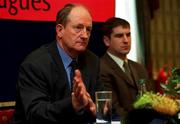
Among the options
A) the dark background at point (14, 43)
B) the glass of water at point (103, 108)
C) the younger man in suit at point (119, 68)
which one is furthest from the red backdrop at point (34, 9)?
the glass of water at point (103, 108)

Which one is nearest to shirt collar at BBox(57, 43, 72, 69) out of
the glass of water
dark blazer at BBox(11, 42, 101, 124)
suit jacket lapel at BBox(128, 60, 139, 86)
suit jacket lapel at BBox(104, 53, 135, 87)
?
dark blazer at BBox(11, 42, 101, 124)

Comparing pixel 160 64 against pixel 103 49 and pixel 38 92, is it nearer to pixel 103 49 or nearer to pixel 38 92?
pixel 103 49

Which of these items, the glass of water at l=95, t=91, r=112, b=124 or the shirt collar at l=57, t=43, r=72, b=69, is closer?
the glass of water at l=95, t=91, r=112, b=124

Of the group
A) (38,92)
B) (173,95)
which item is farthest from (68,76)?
(173,95)

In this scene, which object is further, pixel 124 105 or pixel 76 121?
pixel 124 105

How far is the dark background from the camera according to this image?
3.17 m

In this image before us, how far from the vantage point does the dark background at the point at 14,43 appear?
317cm

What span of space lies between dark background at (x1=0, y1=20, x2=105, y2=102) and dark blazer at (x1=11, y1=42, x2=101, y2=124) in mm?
966

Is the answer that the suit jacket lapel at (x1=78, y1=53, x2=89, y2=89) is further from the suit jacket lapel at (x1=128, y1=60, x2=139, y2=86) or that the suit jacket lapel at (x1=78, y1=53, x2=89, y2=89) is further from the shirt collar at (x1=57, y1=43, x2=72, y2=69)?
the suit jacket lapel at (x1=128, y1=60, x2=139, y2=86)

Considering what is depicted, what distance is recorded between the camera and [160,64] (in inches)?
222

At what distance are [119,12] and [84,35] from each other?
71.9 inches

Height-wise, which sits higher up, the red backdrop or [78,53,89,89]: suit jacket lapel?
the red backdrop

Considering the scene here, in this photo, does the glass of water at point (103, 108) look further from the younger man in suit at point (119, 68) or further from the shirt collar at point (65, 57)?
the younger man in suit at point (119, 68)

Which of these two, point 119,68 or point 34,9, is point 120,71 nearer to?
point 119,68
